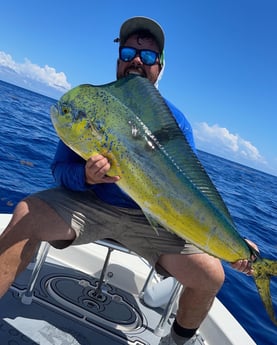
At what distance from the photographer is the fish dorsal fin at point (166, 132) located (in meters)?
1.67

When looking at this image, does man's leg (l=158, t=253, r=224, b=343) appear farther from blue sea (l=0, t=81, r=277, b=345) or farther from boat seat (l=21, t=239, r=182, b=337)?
blue sea (l=0, t=81, r=277, b=345)

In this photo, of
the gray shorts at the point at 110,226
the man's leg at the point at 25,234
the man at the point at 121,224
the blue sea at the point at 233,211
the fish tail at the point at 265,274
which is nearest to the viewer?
the fish tail at the point at 265,274

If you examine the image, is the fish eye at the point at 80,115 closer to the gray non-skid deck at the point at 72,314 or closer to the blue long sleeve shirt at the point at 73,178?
the blue long sleeve shirt at the point at 73,178

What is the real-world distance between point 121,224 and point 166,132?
2.95 ft

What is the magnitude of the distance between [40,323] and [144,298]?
1.02 metres

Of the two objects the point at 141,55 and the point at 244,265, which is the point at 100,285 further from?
the point at 141,55

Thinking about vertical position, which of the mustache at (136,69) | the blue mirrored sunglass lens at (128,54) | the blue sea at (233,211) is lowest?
the blue sea at (233,211)

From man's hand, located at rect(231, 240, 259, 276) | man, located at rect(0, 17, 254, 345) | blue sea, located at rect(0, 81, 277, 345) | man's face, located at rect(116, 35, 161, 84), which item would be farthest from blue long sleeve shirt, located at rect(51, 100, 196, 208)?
blue sea, located at rect(0, 81, 277, 345)

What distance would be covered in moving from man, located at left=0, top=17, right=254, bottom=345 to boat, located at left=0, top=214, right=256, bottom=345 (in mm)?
293

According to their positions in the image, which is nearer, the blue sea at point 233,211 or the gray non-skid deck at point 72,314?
the gray non-skid deck at point 72,314

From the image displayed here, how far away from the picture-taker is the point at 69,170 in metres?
2.17

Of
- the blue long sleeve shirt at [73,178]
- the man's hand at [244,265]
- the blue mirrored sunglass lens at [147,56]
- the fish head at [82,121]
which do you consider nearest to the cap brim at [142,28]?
the blue mirrored sunglass lens at [147,56]

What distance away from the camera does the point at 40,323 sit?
261cm

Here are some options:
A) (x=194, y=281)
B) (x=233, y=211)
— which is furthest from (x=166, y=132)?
(x=233, y=211)
